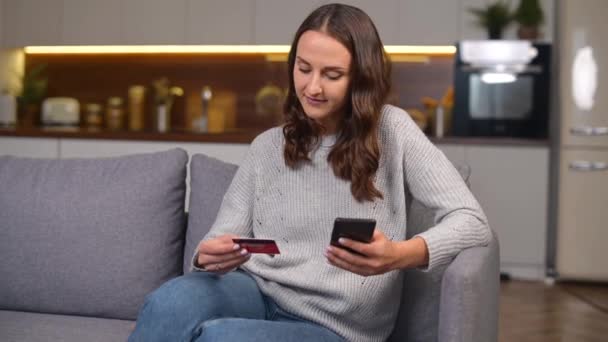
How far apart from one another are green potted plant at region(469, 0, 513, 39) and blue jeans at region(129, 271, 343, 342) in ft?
12.5

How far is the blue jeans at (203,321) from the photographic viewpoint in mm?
1567

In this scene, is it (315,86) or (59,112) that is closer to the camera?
(315,86)

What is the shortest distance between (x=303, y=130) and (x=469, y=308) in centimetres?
59

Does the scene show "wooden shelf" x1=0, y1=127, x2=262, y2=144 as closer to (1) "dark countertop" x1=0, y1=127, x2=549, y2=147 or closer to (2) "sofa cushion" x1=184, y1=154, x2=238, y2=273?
(1) "dark countertop" x1=0, y1=127, x2=549, y2=147

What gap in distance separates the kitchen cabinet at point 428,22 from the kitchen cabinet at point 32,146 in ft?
7.46

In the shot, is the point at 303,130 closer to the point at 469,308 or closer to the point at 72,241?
the point at 469,308

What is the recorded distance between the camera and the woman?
174 cm

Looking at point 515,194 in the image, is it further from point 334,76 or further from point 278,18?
point 334,76

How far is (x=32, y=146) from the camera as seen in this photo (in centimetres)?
527

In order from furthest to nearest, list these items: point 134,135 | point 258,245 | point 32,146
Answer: point 32,146 < point 134,135 < point 258,245

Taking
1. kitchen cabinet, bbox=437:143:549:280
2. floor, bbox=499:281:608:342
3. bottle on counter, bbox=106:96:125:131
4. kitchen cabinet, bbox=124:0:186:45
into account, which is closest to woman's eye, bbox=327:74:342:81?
floor, bbox=499:281:608:342

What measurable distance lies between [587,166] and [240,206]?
3516 mm

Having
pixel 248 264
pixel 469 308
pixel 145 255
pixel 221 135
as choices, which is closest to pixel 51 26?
pixel 221 135

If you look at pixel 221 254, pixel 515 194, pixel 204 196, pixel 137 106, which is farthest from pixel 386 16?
pixel 221 254
